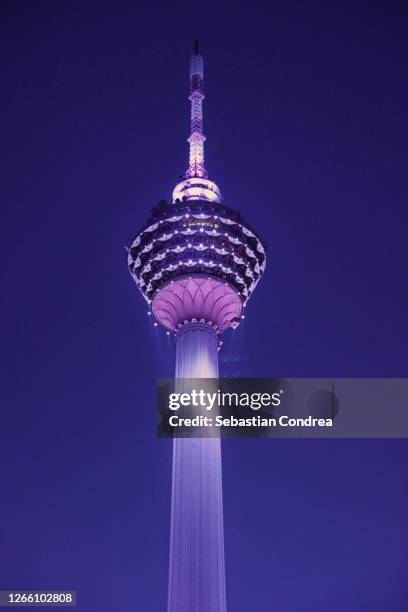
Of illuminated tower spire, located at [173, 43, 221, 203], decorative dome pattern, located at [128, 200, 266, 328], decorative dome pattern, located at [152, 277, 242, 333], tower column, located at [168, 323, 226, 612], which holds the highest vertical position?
illuminated tower spire, located at [173, 43, 221, 203]

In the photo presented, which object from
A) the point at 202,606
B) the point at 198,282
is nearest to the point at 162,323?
the point at 198,282

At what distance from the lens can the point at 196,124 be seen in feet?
266

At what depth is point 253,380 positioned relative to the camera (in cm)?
5628

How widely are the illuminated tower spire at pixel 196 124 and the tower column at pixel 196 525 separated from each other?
22.7 metres

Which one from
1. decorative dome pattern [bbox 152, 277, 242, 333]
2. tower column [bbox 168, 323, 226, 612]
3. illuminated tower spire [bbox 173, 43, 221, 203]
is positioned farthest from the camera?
illuminated tower spire [bbox 173, 43, 221, 203]

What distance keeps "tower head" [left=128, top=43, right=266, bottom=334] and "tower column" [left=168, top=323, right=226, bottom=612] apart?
585cm

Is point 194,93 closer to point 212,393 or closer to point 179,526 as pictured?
point 212,393

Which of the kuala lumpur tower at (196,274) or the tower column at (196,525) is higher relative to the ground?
the kuala lumpur tower at (196,274)

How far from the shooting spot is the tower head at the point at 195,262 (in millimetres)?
67438

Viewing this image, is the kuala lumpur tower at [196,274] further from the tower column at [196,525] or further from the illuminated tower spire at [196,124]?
the illuminated tower spire at [196,124]

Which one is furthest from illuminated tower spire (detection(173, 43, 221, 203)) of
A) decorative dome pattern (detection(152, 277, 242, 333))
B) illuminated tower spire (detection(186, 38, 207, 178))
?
decorative dome pattern (detection(152, 277, 242, 333))

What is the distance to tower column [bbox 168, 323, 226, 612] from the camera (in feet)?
174

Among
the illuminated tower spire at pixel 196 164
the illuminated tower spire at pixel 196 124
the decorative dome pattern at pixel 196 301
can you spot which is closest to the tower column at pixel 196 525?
the decorative dome pattern at pixel 196 301

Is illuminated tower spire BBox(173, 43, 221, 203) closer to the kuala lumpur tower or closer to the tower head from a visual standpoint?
the kuala lumpur tower
